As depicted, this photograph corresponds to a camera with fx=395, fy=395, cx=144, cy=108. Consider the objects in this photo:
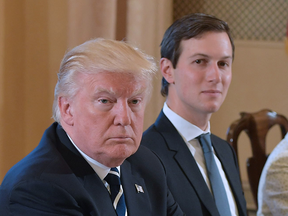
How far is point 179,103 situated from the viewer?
63.5 inches

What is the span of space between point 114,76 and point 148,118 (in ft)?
5.89

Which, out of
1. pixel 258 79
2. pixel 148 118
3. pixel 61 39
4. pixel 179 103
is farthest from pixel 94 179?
pixel 258 79

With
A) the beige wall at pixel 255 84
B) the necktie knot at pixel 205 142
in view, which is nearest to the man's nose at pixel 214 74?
the necktie knot at pixel 205 142

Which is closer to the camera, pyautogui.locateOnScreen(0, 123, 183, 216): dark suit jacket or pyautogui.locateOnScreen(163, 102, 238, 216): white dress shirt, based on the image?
pyautogui.locateOnScreen(0, 123, 183, 216): dark suit jacket

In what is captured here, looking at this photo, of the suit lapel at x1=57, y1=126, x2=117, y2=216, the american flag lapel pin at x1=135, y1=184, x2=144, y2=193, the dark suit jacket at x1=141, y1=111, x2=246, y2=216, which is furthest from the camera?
the dark suit jacket at x1=141, y1=111, x2=246, y2=216

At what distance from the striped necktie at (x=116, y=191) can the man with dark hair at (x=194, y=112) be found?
0.36 meters

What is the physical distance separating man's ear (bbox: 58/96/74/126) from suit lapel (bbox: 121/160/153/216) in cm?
24

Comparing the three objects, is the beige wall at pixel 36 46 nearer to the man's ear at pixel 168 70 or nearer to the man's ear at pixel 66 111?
the man's ear at pixel 168 70

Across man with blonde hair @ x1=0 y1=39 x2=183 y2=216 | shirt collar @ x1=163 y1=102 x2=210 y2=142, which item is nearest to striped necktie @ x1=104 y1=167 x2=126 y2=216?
man with blonde hair @ x1=0 y1=39 x2=183 y2=216

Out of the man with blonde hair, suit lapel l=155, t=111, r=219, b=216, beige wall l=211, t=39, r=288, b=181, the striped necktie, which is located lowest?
beige wall l=211, t=39, r=288, b=181

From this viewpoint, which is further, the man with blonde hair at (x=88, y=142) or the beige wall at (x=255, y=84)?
the beige wall at (x=255, y=84)

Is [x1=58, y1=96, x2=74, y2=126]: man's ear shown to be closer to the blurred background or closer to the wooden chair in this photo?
the blurred background

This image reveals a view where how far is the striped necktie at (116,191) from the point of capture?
3.64 ft

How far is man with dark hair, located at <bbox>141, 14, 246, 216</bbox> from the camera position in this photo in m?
1.50
